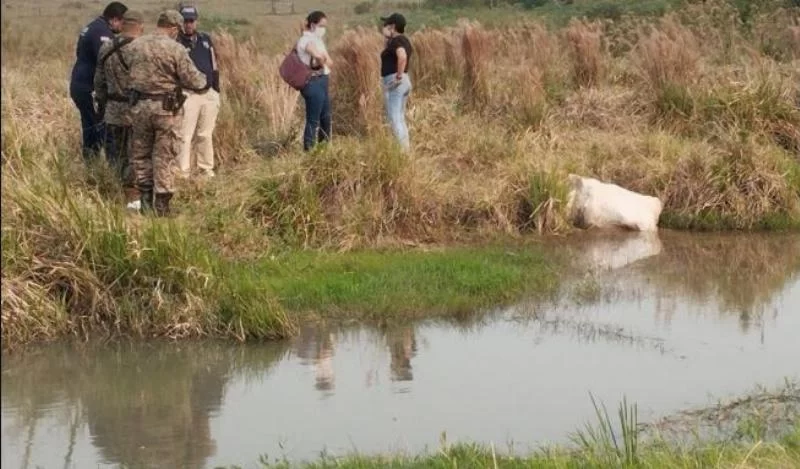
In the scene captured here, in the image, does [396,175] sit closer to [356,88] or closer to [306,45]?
[306,45]

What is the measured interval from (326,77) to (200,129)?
142 centimetres

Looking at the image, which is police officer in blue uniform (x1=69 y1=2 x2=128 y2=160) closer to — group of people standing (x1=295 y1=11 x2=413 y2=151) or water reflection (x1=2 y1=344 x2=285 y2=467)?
group of people standing (x1=295 y1=11 x2=413 y2=151)

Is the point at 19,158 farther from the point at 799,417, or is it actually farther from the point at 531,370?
the point at 799,417

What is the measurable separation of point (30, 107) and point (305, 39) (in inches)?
123

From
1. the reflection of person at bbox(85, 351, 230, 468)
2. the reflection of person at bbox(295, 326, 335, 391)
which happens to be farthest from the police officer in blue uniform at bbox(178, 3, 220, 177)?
the reflection of person at bbox(85, 351, 230, 468)

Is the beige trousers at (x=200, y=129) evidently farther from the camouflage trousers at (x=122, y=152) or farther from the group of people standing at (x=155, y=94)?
the camouflage trousers at (x=122, y=152)

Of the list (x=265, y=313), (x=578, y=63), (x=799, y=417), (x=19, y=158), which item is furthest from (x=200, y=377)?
(x=578, y=63)

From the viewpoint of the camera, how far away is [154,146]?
10.7 metres

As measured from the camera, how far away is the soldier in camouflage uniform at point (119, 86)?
10688mm

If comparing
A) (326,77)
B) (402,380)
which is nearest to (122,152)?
(326,77)

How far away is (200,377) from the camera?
7430 mm

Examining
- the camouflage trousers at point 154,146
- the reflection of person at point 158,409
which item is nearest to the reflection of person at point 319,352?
the reflection of person at point 158,409

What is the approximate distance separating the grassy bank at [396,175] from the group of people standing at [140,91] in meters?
0.32

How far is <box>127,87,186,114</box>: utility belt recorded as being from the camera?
10477mm
